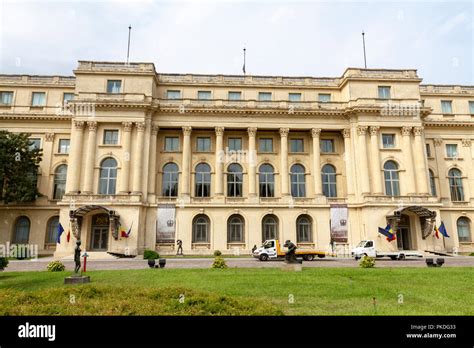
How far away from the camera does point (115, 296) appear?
9.57m

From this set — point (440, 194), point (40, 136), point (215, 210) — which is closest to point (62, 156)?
point (40, 136)

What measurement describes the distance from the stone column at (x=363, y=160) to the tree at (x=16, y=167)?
39.5 m

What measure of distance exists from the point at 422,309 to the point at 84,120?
3916 centimetres

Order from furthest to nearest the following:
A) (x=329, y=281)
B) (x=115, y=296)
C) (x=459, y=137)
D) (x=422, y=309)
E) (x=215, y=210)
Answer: (x=459, y=137)
(x=215, y=210)
(x=329, y=281)
(x=115, y=296)
(x=422, y=309)

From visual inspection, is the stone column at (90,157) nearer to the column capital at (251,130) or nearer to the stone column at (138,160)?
the stone column at (138,160)

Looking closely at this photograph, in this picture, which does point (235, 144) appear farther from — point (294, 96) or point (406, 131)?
point (406, 131)

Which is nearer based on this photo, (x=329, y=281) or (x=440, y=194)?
(x=329, y=281)

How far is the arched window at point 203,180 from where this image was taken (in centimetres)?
4112

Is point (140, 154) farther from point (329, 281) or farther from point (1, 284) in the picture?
point (329, 281)

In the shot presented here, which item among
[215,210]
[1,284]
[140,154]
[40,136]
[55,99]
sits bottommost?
[1,284]

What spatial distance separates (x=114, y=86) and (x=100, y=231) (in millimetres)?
17787

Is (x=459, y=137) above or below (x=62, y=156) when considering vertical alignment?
above

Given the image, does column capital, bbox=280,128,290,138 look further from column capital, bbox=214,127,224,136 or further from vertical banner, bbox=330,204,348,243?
vertical banner, bbox=330,204,348,243

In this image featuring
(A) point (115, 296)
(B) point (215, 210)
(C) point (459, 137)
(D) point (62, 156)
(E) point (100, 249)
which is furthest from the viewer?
(C) point (459, 137)
